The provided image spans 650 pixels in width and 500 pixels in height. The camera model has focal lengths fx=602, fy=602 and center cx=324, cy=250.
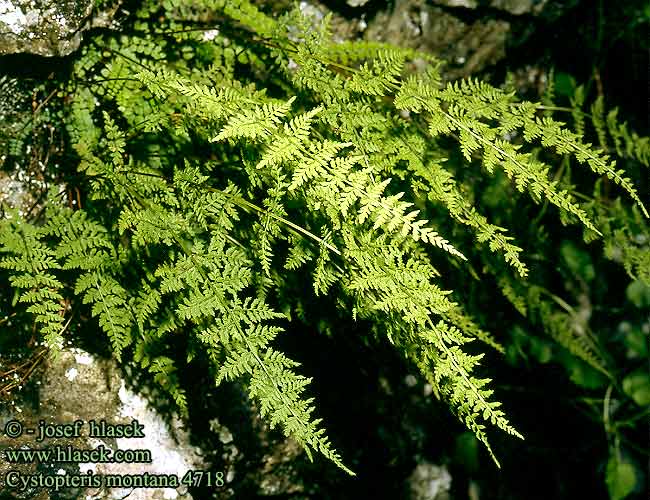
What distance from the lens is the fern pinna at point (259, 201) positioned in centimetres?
166

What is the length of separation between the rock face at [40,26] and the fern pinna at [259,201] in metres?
0.10

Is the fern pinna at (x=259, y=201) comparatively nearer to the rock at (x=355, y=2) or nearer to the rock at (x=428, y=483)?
the rock at (x=355, y=2)

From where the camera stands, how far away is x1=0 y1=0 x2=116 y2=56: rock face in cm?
208

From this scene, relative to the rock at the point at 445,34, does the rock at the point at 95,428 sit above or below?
below

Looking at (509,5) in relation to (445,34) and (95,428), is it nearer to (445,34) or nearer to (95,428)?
(445,34)

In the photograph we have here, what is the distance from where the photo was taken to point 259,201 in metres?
2.11

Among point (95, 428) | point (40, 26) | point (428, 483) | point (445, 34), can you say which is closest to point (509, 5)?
point (445, 34)

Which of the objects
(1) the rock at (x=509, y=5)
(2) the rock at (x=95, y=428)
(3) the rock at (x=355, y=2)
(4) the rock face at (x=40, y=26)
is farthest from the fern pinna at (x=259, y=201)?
(1) the rock at (x=509, y=5)

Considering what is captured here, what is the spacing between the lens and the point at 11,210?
2.16 m

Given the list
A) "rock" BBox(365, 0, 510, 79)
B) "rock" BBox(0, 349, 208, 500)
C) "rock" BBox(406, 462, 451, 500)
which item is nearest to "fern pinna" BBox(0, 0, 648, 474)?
"rock" BBox(0, 349, 208, 500)

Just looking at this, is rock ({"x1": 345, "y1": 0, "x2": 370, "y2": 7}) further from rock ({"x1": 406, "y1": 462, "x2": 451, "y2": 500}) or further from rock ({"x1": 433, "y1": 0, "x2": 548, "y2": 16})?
rock ({"x1": 406, "y1": 462, "x2": 451, "y2": 500})

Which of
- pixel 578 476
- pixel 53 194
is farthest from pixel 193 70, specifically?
pixel 578 476

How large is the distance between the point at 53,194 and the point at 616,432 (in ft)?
9.17

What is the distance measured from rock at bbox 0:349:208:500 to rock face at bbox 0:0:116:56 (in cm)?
112
